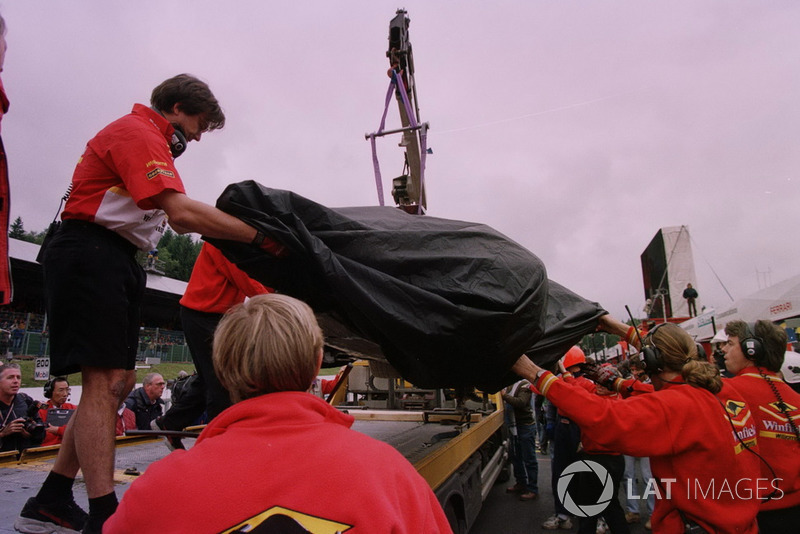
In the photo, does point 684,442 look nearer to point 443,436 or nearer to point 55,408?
point 443,436

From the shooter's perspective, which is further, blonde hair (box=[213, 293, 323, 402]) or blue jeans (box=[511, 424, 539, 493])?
blue jeans (box=[511, 424, 539, 493])

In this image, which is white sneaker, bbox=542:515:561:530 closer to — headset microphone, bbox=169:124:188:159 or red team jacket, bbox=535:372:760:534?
red team jacket, bbox=535:372:760:534

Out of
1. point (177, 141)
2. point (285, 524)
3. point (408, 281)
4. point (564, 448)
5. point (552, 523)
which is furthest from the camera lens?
point (552, 523)

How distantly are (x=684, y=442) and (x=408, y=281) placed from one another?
1.60 metres

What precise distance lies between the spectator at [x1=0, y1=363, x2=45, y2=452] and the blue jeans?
5.53 metres

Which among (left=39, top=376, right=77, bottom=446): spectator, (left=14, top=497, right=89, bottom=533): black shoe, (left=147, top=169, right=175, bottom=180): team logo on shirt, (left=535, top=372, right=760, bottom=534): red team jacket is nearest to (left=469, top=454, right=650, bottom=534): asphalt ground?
(left=535, top=372, right=760, bottom=534): red team jacket

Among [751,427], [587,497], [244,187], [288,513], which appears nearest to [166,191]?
[244,187]

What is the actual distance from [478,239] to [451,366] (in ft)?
1.97

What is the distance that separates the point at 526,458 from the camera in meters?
Answer: 6.52

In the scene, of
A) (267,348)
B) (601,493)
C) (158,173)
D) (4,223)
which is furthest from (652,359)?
(4,223)

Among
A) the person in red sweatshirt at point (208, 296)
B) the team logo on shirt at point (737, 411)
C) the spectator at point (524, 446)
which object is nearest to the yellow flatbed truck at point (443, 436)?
the spectator at point (524, 446)

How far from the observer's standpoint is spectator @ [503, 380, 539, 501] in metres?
6.52

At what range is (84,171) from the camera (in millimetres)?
1771

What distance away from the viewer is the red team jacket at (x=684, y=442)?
2.24 meters
